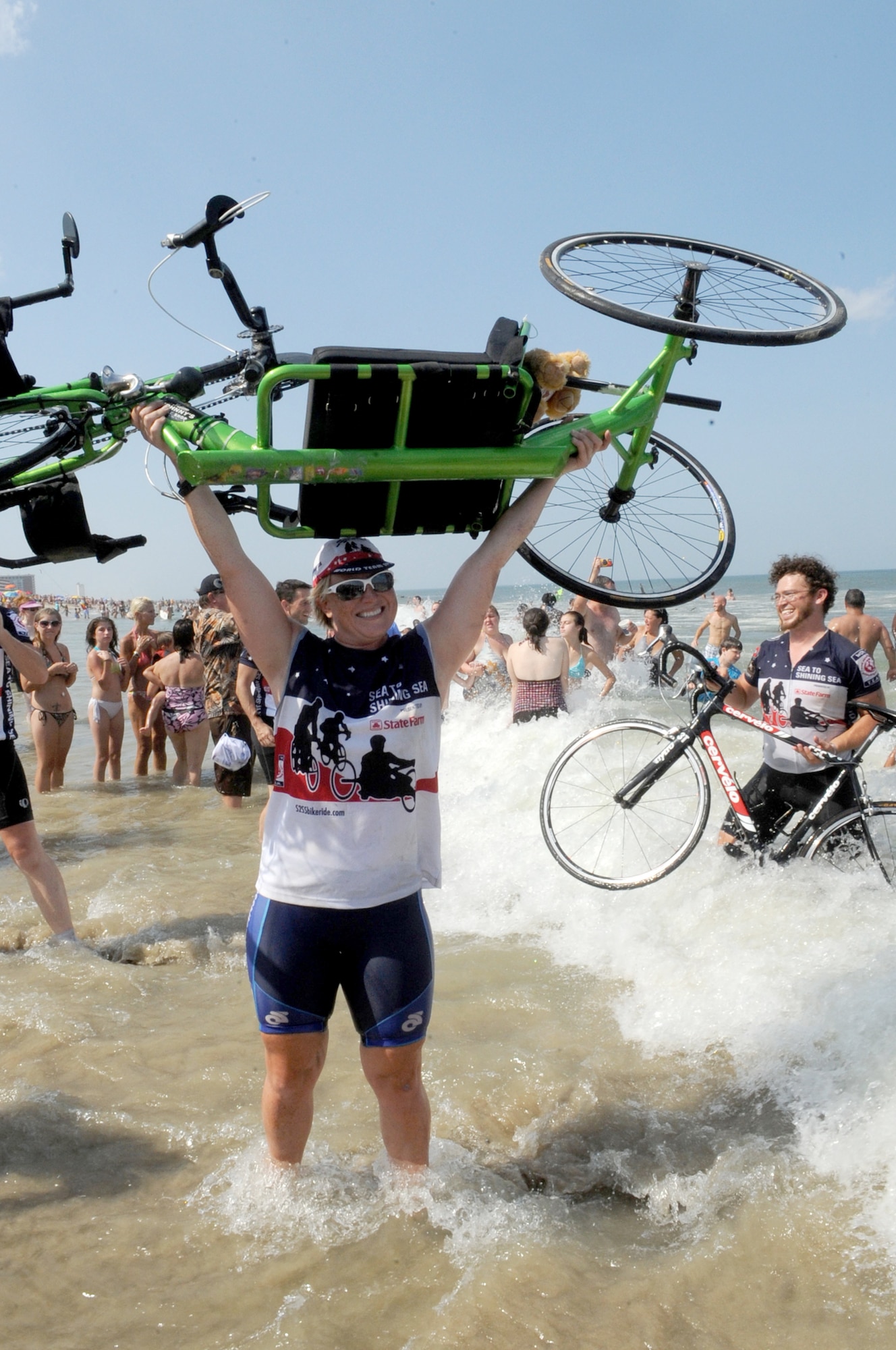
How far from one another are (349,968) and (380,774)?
0.56m

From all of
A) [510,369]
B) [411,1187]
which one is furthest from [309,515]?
[411,1187]

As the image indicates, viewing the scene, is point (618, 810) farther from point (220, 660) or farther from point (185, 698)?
point (185, 698)

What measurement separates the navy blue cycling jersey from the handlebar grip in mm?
3261

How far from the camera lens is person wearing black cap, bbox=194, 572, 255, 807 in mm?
7258

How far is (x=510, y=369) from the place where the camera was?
2732mm

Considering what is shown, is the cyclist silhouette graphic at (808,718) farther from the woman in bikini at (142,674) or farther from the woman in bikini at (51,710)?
the woman in bikini at (142,674)

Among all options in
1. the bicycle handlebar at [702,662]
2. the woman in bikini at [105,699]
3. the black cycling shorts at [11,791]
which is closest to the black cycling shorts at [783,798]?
the bicycle handlebar at [702,662]

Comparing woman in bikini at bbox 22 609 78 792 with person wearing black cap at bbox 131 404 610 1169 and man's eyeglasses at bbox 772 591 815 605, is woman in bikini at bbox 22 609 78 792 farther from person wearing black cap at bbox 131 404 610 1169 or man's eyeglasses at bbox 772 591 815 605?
person wearing black cap at bbox 131 404 610 1169

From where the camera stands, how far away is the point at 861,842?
4.86 m

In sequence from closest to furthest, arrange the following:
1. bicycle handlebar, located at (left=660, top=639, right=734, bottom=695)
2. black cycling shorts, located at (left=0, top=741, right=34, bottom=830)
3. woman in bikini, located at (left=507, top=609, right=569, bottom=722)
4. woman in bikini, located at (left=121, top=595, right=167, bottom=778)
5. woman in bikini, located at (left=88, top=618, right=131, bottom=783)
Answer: black cycling shorts, located at (left=0, top=741, right=34, bottom=830), bicycle handlebar, located at (left=660, top=639, right=734, bottom=695), woman in bikini, located at (left=507, top=609, right=569, bottom=722), woman in bikini, located at (left=88, top=618, right=131, bottom=783), woman in bikini, located at (left=121, top=595, right=167, bottom=778)

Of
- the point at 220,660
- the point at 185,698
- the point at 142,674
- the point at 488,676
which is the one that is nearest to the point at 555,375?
the point at 220,660

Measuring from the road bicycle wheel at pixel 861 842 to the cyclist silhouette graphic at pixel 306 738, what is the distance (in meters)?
3.14

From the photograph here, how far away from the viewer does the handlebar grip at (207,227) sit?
2.99 m

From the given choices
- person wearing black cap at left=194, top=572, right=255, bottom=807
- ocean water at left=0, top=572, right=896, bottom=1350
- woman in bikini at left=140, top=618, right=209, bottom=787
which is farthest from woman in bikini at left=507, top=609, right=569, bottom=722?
ocean water at left=0, top=572, right=896, bottom=1350
